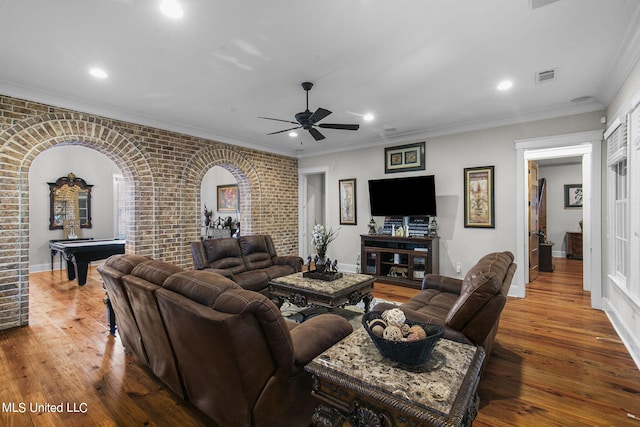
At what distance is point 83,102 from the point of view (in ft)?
12.8

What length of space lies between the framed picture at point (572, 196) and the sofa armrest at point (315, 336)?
28.6 feet

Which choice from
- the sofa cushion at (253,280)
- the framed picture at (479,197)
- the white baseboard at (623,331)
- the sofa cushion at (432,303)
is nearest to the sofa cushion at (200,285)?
the sofa cushion at (432,303)

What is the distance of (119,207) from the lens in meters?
7.47

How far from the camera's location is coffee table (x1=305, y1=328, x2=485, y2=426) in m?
1.07

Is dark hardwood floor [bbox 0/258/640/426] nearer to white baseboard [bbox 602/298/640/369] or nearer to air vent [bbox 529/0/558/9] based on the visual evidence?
white baseboard [bbox 602/298/640/369]

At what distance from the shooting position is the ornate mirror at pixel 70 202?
22.3ft

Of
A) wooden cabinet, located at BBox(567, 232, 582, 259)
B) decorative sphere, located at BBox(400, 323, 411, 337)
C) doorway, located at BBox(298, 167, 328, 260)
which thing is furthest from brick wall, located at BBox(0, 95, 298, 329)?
wooden cabinet, located at BBox(567, 232, 582, 259)

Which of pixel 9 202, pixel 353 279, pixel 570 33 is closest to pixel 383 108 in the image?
pixel 570 33

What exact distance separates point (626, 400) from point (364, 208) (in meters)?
4.51

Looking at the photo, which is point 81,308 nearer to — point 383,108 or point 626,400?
point 383,108

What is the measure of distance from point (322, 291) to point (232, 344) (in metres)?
1.79

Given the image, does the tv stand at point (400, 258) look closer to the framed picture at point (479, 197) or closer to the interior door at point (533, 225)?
the framed picture at point (479, 197)

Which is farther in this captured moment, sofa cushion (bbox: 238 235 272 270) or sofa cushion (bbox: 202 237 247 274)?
sofa cushion (bbox: 238 235 272 270)

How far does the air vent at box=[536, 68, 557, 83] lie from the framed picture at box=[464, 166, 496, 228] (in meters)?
1.66
